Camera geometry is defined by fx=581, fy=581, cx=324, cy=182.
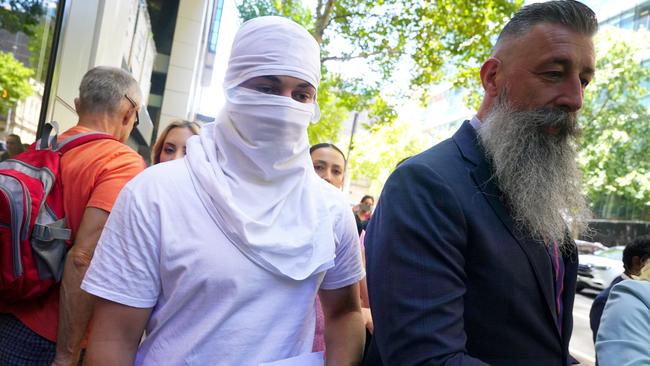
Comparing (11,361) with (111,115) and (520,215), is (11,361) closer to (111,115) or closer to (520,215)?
(111,115)

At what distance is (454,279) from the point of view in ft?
4.78

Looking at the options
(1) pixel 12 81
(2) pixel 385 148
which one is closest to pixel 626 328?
(1) pixel 12 81

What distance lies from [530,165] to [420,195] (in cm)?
44

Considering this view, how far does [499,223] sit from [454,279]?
234 mm

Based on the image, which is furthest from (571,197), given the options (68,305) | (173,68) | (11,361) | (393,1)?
(173,68)

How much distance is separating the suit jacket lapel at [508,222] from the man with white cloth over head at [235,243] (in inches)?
17.4

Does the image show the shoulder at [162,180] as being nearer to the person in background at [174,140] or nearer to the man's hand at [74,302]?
the man's hand at [74,302]

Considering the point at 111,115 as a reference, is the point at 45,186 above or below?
below

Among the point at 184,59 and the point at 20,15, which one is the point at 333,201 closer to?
the point at 20,15

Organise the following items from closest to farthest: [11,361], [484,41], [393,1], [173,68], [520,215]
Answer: [520,215]
[11,361]
[484,41]
[393,1]
[173,68]

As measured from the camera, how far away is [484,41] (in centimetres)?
1206

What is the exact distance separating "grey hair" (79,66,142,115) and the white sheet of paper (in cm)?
158

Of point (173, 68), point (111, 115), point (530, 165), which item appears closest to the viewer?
point (530, 165)

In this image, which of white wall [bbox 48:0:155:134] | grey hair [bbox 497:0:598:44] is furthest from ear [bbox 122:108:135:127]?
white wall [bbox 48:0:155:134]
